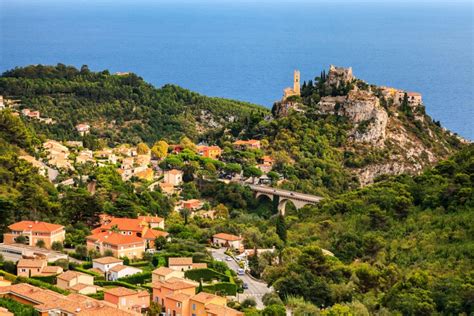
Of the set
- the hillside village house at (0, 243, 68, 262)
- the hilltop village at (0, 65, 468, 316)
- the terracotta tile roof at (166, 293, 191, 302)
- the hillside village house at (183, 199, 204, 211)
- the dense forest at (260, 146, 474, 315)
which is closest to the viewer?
the terracotta tile roof at (166, 293, 191, 302)

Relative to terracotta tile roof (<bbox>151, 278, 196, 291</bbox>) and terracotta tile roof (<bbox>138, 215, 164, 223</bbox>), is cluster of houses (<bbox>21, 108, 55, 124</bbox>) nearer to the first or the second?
terracotta tile roof (<bbox>138, 215, 164, 223</bbox>)

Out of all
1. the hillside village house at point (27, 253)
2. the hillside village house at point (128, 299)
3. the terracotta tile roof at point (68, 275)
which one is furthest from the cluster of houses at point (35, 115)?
the hillside village house at point (128, 299)

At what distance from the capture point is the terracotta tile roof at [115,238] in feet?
103

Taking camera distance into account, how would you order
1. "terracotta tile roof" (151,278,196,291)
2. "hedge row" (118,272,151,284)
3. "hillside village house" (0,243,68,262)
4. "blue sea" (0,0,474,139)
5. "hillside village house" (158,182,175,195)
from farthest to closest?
"blue sea" (0,0,474,139), "hillside village house" (158,182,175,195), "hillside village house" (0,243,68,262), "hedge row" (118,272,151,284), "terracotta tile roof" (151,278,196,291)

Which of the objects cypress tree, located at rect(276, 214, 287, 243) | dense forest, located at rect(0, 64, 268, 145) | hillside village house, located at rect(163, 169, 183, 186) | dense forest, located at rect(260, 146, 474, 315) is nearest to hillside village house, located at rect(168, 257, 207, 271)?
dense forest, located at rect(260, 146, 474, 315)

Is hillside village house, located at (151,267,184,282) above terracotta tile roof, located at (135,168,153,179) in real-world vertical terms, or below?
below

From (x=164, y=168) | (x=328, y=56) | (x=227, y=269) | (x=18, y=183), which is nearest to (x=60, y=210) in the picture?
(x=18, y=183)

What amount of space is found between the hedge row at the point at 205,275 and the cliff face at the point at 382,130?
2555 cm

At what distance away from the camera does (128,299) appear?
2452 cm

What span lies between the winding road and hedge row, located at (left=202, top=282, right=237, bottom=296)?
0.94 feet

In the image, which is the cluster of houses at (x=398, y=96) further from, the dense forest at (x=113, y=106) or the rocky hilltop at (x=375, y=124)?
the dense forest at (x=113, y=106)

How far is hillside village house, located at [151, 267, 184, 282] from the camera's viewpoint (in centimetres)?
2770

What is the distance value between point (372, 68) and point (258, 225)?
89664mm

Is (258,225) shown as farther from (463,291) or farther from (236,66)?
(236,66)
